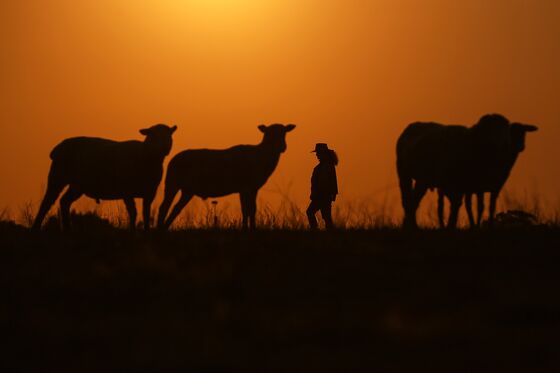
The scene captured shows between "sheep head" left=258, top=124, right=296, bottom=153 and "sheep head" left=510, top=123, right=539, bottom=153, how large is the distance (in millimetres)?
4795

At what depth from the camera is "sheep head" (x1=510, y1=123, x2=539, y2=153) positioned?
1752 cm

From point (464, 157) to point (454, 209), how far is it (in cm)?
92

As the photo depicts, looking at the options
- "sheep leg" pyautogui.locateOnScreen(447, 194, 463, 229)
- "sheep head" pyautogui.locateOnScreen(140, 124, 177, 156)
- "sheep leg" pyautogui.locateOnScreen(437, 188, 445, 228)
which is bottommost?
"sheep leg" pyautogui.locateOnScreen(447, 194, 463, 229)

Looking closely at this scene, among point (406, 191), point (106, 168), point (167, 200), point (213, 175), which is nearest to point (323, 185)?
point (406, 191)

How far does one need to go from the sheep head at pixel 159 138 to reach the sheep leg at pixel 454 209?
537 cm

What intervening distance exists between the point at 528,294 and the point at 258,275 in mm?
2773

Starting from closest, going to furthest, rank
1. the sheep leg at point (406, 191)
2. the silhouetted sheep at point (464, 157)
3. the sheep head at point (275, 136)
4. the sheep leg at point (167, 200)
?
the silhouetted sheep at point (464, 157), the sheep leg at point (406, 191), the sheep leg at point (167, 200), the sheep head at point (275, 136)

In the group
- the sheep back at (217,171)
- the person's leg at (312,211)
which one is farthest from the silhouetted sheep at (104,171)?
the person's leg at (312,211)

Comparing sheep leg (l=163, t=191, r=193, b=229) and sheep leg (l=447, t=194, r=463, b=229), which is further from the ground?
sheep leg (l=163, t=191, r=193, b=229)

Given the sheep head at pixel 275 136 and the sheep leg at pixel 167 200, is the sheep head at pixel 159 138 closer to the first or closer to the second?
the sheep leg at pixel 167 200

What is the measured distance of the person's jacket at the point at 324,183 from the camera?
17.4m

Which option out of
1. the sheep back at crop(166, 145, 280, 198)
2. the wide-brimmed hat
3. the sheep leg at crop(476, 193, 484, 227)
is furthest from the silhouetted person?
Answer: the sheep leg at crop(476, 193, 484, 227)

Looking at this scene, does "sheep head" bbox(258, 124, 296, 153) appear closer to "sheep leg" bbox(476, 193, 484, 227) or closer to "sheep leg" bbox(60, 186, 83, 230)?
"sheep leg" bbox(60, 186, 83, 230)

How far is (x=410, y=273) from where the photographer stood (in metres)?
10.2
